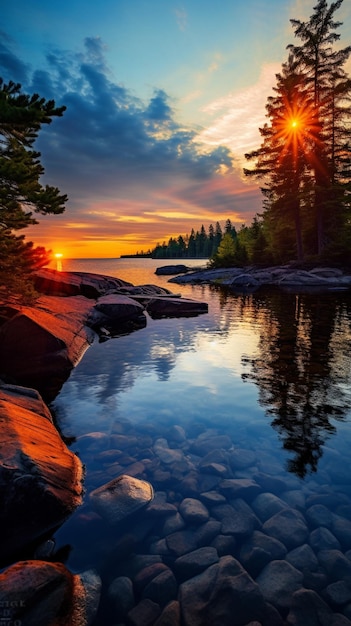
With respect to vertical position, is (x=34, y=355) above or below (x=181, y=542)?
above

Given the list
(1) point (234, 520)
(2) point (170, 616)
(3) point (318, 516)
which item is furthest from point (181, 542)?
(3) point (318, 516)

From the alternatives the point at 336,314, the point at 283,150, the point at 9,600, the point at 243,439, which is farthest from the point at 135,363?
the point at 283,150

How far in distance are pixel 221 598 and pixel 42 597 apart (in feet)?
5.08

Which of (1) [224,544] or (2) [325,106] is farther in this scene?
(2) [325,106]

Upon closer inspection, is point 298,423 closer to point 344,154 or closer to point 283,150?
point 283,150

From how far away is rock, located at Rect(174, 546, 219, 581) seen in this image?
321 centimetres

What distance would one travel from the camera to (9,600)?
2.59m

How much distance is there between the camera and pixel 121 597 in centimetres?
297

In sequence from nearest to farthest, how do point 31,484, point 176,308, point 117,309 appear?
point 31,484 < point 117,309 < point 176,308

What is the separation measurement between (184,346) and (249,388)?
15.3 feet

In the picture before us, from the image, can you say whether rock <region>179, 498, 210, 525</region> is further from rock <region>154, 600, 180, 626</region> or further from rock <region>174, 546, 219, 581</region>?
rock <region>154, 600, 180, 626</region>

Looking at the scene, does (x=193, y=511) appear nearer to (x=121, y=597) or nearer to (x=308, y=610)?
(x=121, y=597)

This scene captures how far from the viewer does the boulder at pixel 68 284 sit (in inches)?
725

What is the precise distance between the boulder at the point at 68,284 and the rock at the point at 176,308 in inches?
177
